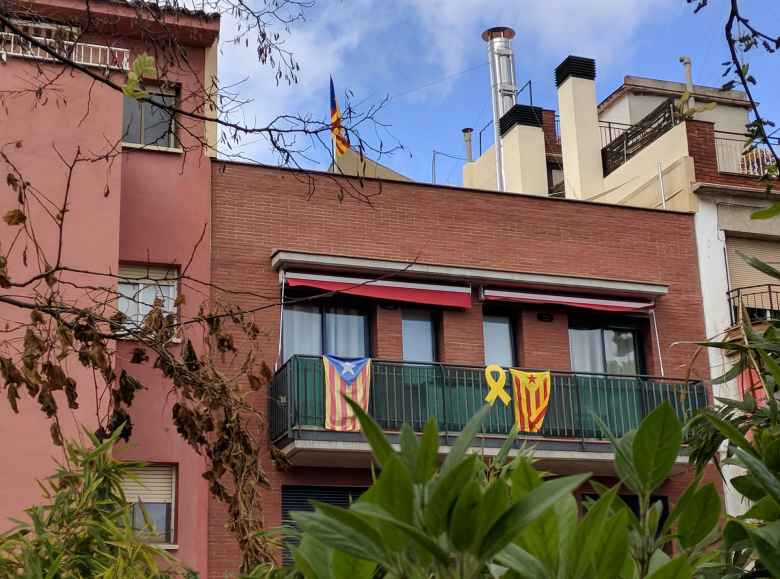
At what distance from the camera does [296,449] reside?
1702 centimetres

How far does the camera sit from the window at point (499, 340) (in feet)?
64.6

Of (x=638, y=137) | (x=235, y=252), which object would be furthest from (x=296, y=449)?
(x=638, y=137)

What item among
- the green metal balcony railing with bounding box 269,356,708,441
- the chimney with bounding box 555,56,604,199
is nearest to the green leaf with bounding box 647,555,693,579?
the green metal balcony railing with bounding box 269,356,708,441

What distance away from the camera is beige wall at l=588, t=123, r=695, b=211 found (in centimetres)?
2114

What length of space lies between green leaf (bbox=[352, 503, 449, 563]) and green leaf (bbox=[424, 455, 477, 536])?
18 mm

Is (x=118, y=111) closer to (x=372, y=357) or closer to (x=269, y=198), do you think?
(x=269, y=198)

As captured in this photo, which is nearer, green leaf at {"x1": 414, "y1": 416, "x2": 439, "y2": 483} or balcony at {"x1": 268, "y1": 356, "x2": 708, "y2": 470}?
green leaf at {"x1": 414, "y1": 416, "x2": 439, "y2": 483}

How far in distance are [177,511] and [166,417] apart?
1302 millimetres

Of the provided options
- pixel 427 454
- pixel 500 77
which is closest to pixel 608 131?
pixel 500 77

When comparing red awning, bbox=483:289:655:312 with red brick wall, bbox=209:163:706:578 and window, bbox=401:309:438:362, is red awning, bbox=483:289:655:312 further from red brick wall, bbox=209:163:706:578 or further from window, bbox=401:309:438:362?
window, bbox=401:309:438:362

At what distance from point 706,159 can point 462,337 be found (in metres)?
5.59

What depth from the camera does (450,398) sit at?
1825cm

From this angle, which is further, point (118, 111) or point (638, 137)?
point (638, 137)

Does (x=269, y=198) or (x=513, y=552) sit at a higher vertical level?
(x=269, y=198)
